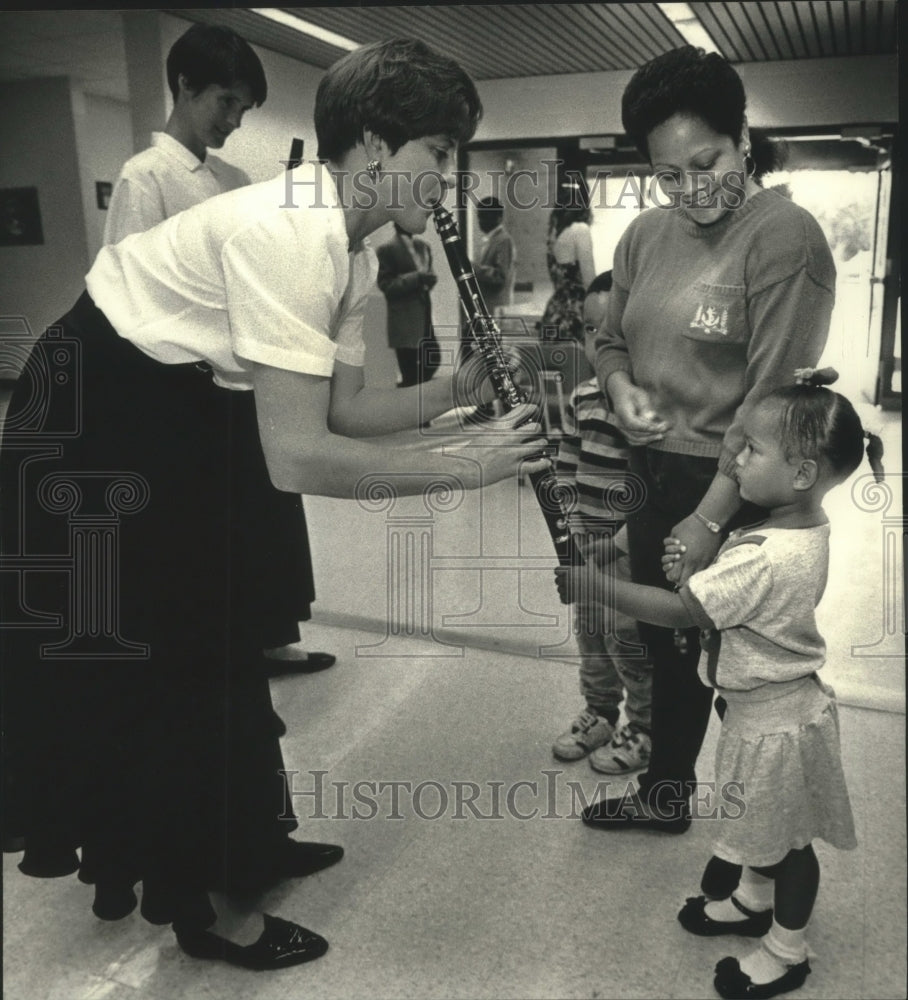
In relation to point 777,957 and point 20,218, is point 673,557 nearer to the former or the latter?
point 777,957

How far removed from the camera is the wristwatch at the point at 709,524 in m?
1.18

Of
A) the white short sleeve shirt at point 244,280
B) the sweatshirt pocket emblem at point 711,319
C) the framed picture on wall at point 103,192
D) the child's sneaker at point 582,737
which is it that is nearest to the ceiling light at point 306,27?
the white short sleeve shirt at point 244,280

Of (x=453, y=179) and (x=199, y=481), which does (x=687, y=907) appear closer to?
(x=199, y=481)

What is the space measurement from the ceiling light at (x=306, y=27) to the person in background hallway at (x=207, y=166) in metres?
0.04

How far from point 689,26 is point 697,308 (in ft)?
1.03

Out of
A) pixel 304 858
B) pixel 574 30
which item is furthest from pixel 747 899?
pixel 574 30

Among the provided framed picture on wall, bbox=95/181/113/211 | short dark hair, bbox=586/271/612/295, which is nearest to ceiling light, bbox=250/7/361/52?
framed picture on wall, bbox=95/181/113/211

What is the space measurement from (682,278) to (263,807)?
88 cm

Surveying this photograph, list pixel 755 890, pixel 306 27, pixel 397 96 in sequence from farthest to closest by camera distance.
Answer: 1. pixel 755 890
2. pixel 306 27
3. pixel 397 96

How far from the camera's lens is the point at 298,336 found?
110 cm

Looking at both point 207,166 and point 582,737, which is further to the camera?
point 582,737

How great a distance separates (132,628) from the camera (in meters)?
1.28

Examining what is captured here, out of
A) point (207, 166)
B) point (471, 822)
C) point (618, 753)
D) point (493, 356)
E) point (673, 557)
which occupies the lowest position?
point (471, 822)

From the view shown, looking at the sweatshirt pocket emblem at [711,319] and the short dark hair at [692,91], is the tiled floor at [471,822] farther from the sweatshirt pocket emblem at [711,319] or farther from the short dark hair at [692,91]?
the short dark hair at [692,91]
